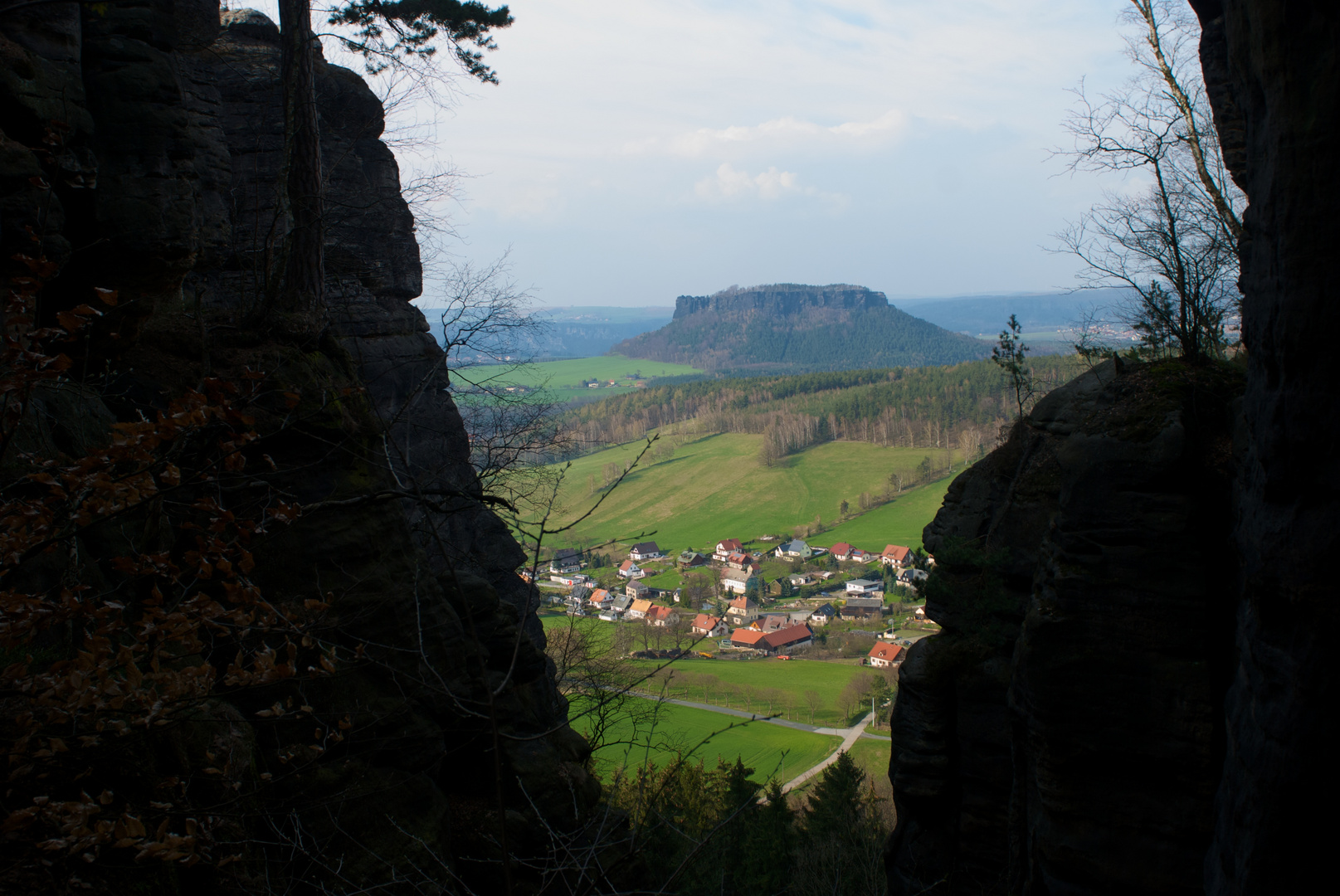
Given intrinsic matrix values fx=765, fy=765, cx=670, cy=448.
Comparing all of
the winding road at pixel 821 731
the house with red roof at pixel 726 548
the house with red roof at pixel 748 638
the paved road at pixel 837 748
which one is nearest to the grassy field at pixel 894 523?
the house with red roof at pixel 726 548

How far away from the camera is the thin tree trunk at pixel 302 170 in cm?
859

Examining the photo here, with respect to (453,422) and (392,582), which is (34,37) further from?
(453,422)

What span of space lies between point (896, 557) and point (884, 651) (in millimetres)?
17995

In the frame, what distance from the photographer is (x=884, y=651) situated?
42.8m

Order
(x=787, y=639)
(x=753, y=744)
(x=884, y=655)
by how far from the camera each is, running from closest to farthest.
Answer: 1. (x=753, y=744)
2. (x=884, y=655)
3. (x=787, y=639)

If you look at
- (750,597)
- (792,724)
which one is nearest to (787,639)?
(750,597)

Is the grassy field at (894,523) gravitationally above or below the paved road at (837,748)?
above

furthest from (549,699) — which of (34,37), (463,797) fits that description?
(34,37)

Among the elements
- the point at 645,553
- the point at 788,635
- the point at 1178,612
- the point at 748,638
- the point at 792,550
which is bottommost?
the point at 748,638

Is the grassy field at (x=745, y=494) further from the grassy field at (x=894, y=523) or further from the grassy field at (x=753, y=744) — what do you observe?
the grassy field at (x=753, y=744)

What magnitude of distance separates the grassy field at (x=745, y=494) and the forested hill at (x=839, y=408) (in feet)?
10.4

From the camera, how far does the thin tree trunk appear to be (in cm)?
859

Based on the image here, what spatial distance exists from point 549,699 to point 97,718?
6840 millimetres

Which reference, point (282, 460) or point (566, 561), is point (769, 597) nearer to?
point (566, 561)
